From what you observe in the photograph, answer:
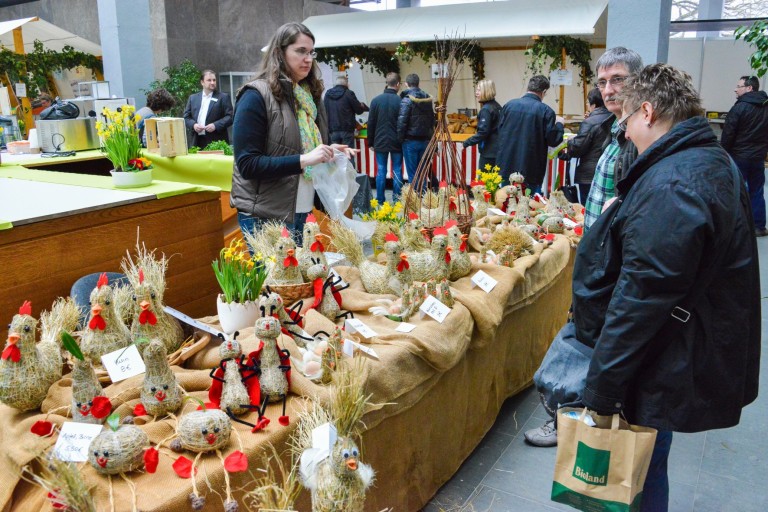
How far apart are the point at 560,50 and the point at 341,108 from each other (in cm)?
298

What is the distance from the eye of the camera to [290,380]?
167cm

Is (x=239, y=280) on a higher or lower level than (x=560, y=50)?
lower

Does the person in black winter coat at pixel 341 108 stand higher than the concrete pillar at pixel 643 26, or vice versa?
the concrete pillar at pixel 643 26

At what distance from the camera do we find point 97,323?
175 cm

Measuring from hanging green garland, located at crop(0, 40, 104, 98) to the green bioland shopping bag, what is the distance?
10.5 m

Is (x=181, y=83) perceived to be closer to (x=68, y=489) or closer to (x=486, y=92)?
(x=486, y=92)

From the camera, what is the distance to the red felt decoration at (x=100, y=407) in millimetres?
1459

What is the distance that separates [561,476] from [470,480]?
89cm

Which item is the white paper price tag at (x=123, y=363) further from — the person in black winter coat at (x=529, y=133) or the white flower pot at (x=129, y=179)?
the person in black winter coat at (x=529, y=133)

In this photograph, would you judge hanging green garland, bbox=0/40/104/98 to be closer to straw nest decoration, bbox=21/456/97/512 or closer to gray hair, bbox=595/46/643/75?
gray hair, bbox=595/46/643/75

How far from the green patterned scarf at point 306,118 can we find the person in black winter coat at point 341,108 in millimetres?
5421

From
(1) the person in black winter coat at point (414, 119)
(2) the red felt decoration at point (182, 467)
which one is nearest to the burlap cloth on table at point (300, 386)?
(2) the red felt decoration at point (182, 467)

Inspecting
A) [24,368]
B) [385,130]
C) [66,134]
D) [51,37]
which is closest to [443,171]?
[24,368]

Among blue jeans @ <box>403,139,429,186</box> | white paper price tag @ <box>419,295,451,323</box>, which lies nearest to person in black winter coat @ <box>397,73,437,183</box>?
blue jeans @ <box>403,139,429,186</box>
